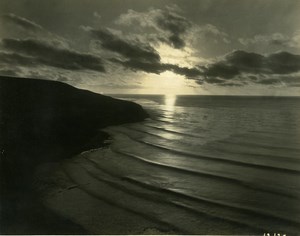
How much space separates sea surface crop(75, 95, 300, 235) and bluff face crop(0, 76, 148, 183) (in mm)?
765

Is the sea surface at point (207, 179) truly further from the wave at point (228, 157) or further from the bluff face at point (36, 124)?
the bluff face at point (36, 124)

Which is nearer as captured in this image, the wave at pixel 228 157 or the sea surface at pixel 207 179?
the sea surface at pixel 207 179

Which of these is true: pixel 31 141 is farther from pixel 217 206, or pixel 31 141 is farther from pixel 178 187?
pixel 217 206

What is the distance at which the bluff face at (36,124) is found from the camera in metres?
4.74

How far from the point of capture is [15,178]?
4.27 m

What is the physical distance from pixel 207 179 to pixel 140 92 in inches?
88.6

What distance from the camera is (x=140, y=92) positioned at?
235 inches

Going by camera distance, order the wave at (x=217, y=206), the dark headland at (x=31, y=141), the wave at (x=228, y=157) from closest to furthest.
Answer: the dark headland at (x=31, y=141) → the wave at (x=217, y=206) → the wave at (x=228, y=157)

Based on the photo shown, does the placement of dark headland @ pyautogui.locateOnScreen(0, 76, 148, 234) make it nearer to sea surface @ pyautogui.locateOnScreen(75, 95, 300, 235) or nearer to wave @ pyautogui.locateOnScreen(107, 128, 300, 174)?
sea surface @ pyautogui.locateOnScreen(75, 95, 300, 235)

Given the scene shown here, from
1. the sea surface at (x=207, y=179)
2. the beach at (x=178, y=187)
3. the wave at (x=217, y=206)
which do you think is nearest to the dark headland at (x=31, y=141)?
the beach at (x=178, y=187)

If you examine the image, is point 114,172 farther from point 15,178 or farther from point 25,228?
point 25,228

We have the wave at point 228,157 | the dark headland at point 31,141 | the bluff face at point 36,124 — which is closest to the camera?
the dark headland at point 31,141

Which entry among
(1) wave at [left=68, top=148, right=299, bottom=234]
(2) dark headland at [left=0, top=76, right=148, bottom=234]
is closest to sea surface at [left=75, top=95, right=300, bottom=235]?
(1) wave at [left=68, top=148, right=299, bottom=234]

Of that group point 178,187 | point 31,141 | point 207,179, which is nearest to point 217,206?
point 178,187
